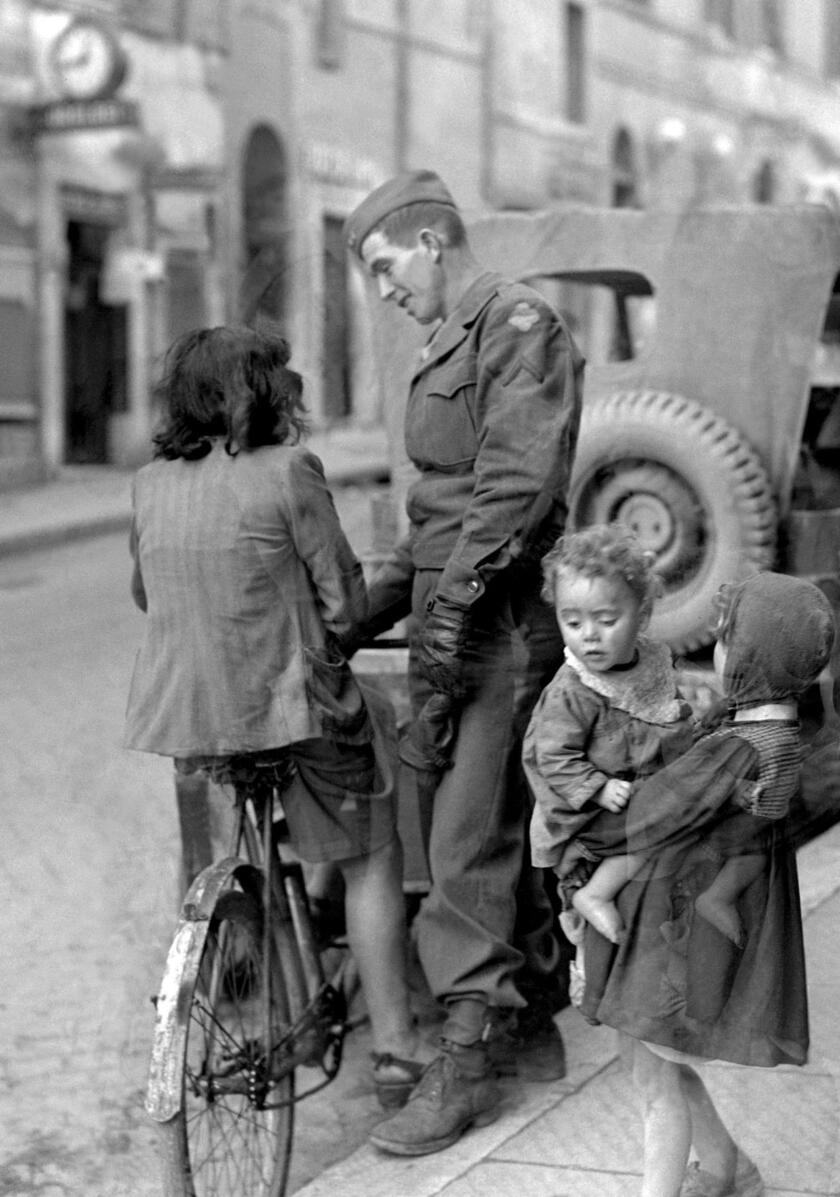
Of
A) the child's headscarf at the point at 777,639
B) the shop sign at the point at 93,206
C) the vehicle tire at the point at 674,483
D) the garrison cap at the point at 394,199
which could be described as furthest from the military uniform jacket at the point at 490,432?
the shop sign at the point at 93,206

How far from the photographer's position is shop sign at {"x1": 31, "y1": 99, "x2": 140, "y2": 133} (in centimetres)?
1773

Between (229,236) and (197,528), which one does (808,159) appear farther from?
(197,528)

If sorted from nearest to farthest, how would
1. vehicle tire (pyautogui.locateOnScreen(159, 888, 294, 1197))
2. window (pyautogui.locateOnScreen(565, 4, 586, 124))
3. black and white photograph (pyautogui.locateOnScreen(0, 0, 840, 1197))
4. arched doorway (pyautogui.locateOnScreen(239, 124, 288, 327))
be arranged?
black and white photograph (pyautogui.locateOnScreen(0, 0, 840, 1197)) < vehicle tire (pyautogui.locateOnScreen(159, 888, 294, 1197)) < arched doorway (pyautogui.locateOnScreen(239, 124, 288, 327)) < window (pyautogui.locateOnScreen(565, 4, 586, 124))

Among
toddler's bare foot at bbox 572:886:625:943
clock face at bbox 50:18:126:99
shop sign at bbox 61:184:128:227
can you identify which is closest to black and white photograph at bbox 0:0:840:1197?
toddler's bare foot at bbox 572:886:625:943

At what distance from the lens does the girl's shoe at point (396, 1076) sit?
4078 mm

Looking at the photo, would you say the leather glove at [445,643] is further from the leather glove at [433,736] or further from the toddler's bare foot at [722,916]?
the toddler's bare foot at [722,916]

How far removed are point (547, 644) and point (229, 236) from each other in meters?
18.4

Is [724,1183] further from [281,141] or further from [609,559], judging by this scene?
[281,141]

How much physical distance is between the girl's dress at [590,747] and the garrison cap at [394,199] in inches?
44.0

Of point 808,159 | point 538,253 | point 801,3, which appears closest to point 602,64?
point 801,3

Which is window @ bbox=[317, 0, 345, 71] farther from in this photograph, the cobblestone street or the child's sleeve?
the child's sleeve

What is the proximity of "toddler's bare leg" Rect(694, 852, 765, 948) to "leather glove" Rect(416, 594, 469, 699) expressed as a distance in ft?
2.99

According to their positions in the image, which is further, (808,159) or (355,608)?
(808,159)

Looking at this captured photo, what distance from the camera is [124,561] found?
47.1ft
